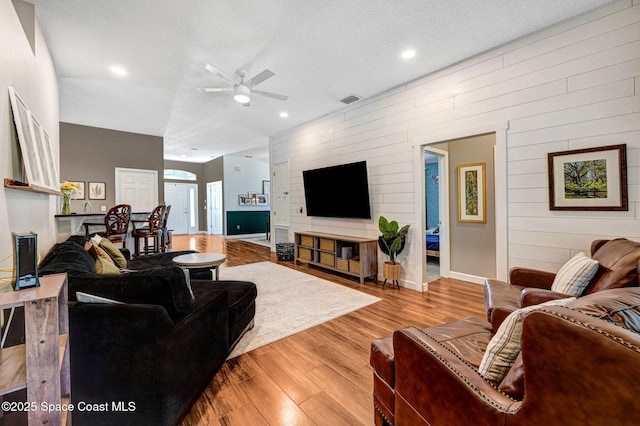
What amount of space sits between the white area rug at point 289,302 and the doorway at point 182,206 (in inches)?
284

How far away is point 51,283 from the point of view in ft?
3.67

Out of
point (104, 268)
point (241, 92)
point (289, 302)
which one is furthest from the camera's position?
point (241, 92)

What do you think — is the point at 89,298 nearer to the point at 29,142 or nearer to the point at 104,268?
the point at 104,268

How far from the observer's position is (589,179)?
2.45m

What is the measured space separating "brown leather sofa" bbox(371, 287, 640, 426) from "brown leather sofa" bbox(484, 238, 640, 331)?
672 millimetres

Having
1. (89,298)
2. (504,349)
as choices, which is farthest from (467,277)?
(89,298)

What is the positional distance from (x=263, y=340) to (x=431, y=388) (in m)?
1.73

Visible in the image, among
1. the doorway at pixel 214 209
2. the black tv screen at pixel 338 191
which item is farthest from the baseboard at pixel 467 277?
the doorway at pixel 214 209

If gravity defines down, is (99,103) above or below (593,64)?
above

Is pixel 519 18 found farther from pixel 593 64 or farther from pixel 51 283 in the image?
pixel 51 283

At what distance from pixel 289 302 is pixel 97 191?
5728 millimetres

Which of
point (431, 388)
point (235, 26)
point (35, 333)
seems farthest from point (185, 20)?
point (431, 388)

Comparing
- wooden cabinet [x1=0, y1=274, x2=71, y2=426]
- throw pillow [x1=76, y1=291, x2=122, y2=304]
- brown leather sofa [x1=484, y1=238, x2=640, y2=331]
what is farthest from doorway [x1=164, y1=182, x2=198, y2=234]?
brown leather sofa [x1=484, y1=238, x2=640, y2=331]

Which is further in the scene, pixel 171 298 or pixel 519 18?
pixel 519 18
